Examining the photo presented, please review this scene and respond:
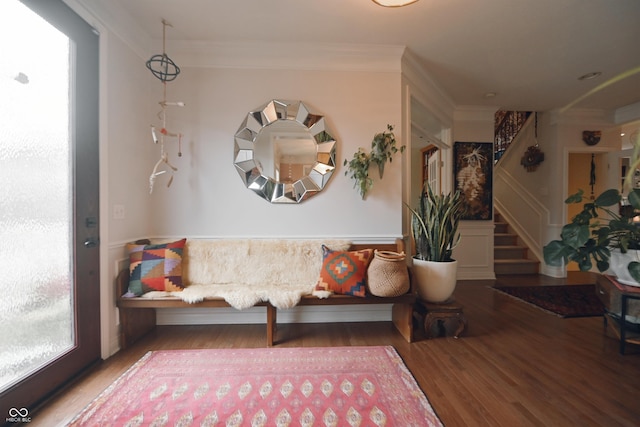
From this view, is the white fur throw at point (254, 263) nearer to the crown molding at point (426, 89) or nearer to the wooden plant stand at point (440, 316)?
the wooden plant stand at point (440, 316)

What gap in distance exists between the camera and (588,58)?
268cm

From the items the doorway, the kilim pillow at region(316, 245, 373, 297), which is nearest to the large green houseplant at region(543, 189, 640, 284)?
the kilim pillow at region(316, 245, 373, 297)

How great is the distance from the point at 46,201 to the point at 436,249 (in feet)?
8.94

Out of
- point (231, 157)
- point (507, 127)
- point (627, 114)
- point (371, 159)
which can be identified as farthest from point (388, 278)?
point (507, 127)

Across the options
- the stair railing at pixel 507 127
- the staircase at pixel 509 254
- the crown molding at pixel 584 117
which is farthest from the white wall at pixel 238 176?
the stair railing at pixel 507 127

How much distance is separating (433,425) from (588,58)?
3.63m

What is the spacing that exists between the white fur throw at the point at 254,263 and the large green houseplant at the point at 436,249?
0.66 meters

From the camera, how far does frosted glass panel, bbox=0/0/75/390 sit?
1384mm

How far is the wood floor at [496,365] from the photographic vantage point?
143 cm

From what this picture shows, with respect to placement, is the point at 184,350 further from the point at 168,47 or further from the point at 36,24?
the point at 168,47

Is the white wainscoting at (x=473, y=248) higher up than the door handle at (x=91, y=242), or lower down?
lower down

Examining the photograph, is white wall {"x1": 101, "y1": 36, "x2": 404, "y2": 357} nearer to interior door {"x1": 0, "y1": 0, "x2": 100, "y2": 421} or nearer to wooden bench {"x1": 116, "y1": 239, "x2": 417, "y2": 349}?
wooden bench {"x1": 116, "y1": 239, "x2": 417, "y2": 349}

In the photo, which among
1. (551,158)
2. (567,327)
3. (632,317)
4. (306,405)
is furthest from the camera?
(551,158)

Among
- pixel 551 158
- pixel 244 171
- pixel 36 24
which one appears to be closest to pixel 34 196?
pixel 36 24
